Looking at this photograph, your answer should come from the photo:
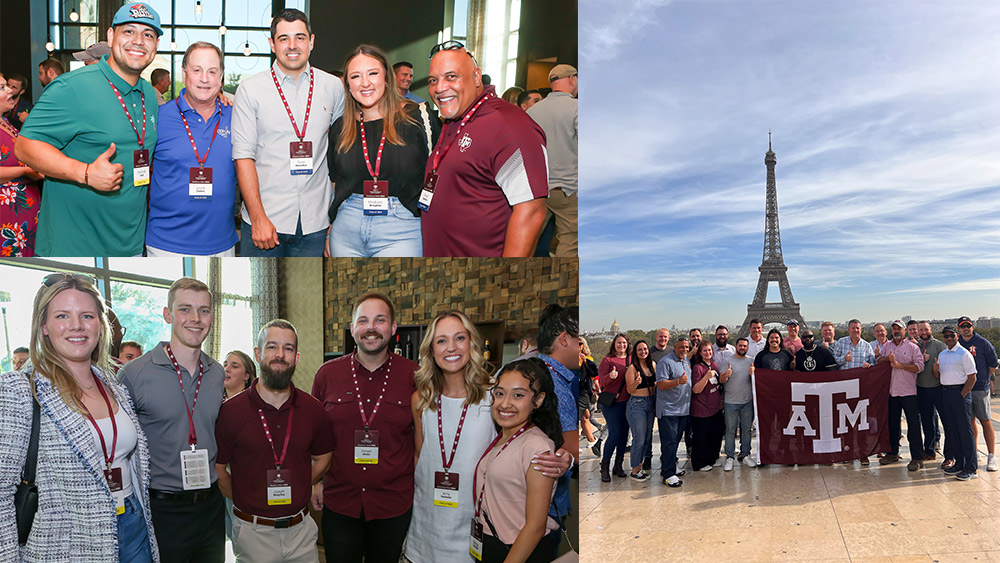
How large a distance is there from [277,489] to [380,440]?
0.38 metres

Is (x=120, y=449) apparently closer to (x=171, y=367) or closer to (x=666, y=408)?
(x=171, y=367)

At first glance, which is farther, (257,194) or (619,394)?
(619,394)

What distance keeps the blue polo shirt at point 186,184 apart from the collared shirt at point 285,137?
2.5 inches

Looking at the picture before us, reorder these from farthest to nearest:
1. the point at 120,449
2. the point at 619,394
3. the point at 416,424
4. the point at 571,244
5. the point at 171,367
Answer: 1. the point at 619,394
2. the point at 571,244
3. the point at 416,424
4. the point at 171,367
5. the point at 120,449

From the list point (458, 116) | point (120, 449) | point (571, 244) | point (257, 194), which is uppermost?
point (458, 116)

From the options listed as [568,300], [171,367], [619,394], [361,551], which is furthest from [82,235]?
[619,394]

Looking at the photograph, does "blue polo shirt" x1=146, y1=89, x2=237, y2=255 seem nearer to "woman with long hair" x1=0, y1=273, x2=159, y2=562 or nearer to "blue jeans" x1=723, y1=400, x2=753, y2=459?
"woman with long hair" x1=0, y1=273, x2=159, y2=562

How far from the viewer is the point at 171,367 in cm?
238

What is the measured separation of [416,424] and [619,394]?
371 cm

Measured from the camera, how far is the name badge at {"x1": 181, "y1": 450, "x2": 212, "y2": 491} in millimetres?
2346

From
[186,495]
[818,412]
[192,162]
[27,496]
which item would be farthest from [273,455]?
[818,412]

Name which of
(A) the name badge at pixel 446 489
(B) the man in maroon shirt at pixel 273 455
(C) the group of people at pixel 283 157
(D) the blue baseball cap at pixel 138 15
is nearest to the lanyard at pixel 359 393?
(B) the man in maroon shirt at pixel 273 455

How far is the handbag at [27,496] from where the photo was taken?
2.06 metres

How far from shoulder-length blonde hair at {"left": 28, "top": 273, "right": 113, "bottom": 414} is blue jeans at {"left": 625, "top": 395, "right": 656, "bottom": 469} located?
4416 millimetres
